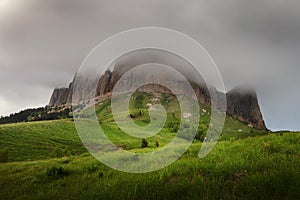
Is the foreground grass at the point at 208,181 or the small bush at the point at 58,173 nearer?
the foreground grass at the point at 208,181

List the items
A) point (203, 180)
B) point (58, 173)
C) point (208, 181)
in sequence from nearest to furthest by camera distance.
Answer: point (208, 181)
point (203, 180)
point (58, 173)

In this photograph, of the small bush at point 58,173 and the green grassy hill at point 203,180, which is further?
the small bush at point 58,173

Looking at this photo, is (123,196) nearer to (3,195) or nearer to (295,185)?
(295,185)

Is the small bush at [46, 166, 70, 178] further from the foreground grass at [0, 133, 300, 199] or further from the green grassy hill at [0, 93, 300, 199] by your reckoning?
the foreground grass at [0, 133, 300, 199]

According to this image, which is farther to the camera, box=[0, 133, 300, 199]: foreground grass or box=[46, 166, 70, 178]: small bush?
box=[46, 166, 70, 178]: small bush

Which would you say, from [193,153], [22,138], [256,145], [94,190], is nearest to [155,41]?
[193,153]

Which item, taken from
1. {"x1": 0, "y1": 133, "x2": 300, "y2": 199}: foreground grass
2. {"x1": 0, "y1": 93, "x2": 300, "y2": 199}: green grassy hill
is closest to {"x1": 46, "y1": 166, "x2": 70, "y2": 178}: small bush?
{"x1": 0, "y1": 93, "x2": 300, "y2": 199}: green grassy hill

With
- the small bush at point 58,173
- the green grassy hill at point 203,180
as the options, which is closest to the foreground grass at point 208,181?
the green grassy hill at point 203,180

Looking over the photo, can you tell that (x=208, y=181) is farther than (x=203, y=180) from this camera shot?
No

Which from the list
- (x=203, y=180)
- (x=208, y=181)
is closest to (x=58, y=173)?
(x=203, y=180)

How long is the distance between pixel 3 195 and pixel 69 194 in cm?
345

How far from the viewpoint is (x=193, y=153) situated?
44.5 ft

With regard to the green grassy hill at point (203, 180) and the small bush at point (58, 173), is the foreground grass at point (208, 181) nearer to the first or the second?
the green grassy hill at point (203, 180)

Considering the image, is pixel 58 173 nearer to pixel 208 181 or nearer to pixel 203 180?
pixel 203 180
